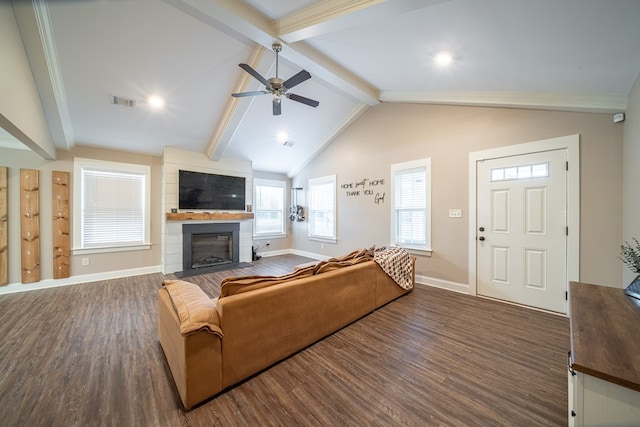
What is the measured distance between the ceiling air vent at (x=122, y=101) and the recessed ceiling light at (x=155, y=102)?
0.22 metres

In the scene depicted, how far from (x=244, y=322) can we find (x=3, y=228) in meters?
4.81

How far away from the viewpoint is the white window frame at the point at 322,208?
5891 mm

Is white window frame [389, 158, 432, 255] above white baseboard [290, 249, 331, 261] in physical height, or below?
above

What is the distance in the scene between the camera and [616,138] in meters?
2.63

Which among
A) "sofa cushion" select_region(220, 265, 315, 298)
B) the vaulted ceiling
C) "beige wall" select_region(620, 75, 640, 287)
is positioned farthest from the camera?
"beige wall" select_region(620, 75, 640, 287)

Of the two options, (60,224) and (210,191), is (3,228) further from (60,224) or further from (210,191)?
(210,191)

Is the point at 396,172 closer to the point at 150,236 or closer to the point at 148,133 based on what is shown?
the point at 148,133

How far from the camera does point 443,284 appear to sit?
3.96m

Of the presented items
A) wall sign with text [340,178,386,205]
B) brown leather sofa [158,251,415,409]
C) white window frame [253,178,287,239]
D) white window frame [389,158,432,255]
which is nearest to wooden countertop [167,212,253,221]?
white window frame [253,178,287,239]

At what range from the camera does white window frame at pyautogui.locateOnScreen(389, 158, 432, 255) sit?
4152mm

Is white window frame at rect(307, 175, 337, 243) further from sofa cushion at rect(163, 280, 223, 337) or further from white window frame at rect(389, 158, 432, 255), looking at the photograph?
sofa cushion at rect(163, 280, 223, 337)

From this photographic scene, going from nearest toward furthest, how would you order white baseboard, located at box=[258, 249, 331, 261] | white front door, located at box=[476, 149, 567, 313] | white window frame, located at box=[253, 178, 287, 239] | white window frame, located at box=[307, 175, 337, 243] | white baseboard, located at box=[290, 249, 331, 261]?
1. white front door, located at box=[476, 149, 567, 313]
2. white window frame, located at box=[307, 175, 337, 243]
3. white baseboard, located at box=[290, 249, 331, 261]
4. white baseboard, located at box=[258, 249, 331, 261]
5. white window frame, located at box=[253, 178, 287, 239]

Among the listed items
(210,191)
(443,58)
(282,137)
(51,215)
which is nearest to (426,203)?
(443,58)

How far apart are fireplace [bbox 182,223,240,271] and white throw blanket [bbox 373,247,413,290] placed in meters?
3.84
